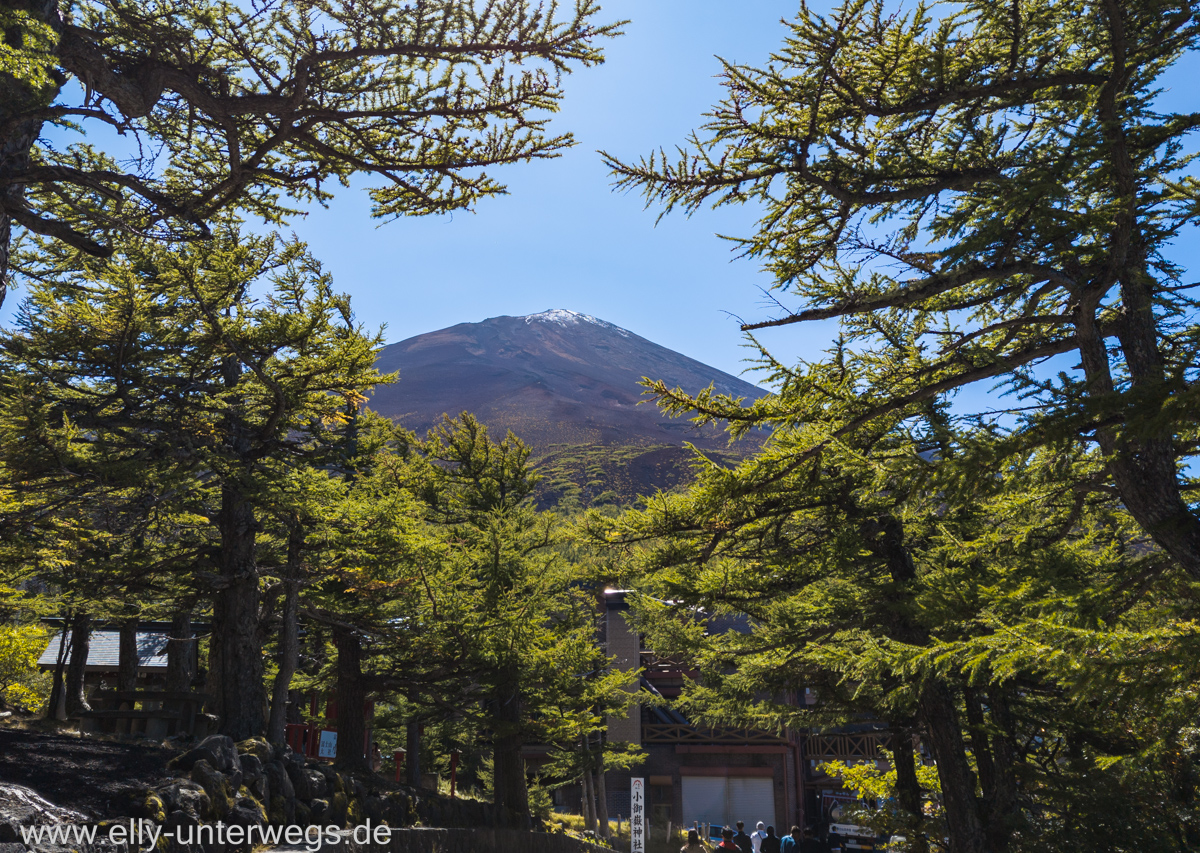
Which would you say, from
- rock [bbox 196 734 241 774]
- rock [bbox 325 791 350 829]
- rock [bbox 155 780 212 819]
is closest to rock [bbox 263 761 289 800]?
rock [bbox 196 734 241 774]

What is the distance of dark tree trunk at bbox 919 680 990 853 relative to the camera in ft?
32.2

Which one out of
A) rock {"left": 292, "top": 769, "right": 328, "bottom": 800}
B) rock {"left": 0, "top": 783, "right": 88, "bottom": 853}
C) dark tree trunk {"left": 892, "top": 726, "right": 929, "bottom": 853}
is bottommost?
dark tree trunk {"left": 892, "top": 726, "right": 929, "bottom": 853}

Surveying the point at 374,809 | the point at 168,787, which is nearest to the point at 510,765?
the point at 374,809

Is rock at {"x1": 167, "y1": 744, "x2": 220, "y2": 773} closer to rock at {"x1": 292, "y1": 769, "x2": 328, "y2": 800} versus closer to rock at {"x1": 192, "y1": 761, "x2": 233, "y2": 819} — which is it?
rock at {"x1": 192, "y1": 761, "x2": 233, "y2": 819}

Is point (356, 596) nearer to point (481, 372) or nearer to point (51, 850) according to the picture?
point (51, 850)

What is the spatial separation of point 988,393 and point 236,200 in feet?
26.6

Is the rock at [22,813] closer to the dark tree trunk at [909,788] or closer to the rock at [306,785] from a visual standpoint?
the rock at [306,785]

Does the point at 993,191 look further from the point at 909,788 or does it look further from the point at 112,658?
the point at 112,658

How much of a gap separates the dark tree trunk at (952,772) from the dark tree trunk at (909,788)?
99cm

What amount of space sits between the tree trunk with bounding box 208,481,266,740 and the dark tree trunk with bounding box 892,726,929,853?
9964 millimetres

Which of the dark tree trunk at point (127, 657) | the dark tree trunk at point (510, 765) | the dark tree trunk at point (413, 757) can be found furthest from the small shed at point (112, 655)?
the dark tree trunk at point (510, 765)

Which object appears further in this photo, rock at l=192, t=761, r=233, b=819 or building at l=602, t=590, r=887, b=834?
building at l=602, t=590, r=887, b=834

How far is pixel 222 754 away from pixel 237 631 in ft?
12.1

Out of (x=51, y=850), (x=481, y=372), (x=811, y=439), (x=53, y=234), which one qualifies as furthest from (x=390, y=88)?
(x=481, y=372)
